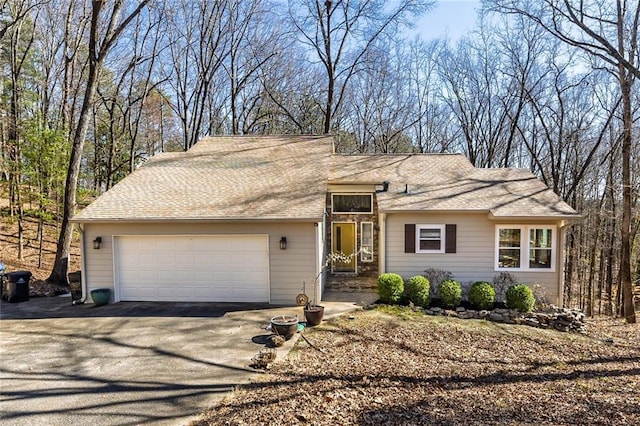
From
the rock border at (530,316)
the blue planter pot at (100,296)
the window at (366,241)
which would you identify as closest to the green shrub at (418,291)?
the rock border at (530,316)

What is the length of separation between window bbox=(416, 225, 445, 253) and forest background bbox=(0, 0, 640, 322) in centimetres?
868

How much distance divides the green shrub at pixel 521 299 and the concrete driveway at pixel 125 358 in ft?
13.9

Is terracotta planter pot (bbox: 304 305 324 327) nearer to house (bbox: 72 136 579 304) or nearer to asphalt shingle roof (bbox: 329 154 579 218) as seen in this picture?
house (bbox: 72 136 579 304)

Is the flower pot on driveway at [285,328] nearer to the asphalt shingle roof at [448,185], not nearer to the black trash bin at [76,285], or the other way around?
the asphalt shingle roof at [448,185]

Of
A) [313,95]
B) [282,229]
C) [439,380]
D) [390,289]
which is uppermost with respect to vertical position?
[313,95]

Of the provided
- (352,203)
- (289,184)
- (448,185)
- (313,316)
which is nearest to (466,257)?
(448,185)

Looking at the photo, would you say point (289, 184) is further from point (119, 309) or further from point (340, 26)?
point (340, 26)

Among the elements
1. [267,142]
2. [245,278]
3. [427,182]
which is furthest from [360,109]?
[245,278]

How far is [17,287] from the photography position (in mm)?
9914

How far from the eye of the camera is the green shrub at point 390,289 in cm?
979

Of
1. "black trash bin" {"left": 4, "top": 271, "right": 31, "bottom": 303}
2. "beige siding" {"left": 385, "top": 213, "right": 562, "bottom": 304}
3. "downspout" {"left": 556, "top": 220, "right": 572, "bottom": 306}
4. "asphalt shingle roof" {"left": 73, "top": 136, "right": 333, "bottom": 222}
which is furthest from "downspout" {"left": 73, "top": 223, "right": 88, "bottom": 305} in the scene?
"downspout" {"left": 556, "top": 220, "right": 572, "bottom": 306}

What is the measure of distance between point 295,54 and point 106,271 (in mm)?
17167

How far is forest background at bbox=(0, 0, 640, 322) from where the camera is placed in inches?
651

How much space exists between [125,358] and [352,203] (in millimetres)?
8718
